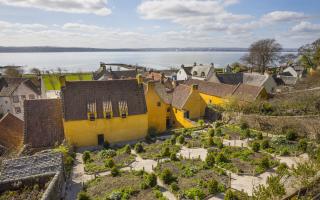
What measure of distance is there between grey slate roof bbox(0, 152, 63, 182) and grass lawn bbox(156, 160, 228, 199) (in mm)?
9100

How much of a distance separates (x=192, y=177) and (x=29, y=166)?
1348cm

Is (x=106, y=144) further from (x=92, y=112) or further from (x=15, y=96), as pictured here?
(x=15, y=96)

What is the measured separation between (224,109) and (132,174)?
22.3 metres

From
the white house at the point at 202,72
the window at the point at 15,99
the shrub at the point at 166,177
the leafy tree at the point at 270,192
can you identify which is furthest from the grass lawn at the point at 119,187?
the white house at the point at 202,72

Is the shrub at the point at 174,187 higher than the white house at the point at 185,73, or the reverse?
the white house at the point at 185,73

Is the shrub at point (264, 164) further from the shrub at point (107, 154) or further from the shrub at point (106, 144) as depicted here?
the shrub at point (106, 144)

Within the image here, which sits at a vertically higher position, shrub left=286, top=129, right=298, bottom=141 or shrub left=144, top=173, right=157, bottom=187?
shrub left=286, top=129, right=298, bottom=141

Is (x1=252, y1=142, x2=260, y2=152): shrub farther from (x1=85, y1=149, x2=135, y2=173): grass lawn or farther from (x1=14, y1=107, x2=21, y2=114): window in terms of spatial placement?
(x1=14, y1=107, x2=21, y2=114): window

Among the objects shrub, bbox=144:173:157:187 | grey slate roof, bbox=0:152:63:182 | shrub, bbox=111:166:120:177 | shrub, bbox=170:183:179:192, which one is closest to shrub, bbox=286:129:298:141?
shrub, bbox=170:183:179:192

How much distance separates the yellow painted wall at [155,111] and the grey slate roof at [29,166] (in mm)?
18803

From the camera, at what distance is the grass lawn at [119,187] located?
18.1 metres

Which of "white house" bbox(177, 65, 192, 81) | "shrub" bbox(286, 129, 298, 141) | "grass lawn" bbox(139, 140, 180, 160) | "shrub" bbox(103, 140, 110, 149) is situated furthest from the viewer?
"white house" bbox(177, 65, 192, 81)

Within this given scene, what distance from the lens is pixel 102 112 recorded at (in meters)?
30.8

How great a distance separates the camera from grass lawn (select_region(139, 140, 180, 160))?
25.5m
